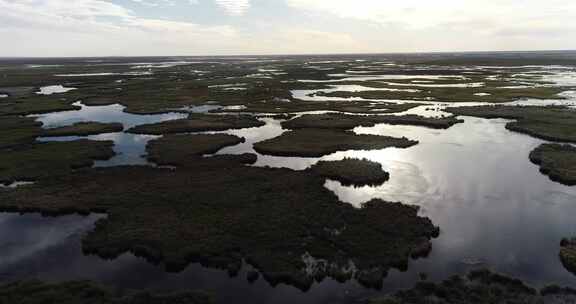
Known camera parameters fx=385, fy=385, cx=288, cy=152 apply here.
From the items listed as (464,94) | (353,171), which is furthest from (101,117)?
(464,94)

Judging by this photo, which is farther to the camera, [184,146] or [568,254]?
[184,146]

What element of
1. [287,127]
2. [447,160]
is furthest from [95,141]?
[447,160]

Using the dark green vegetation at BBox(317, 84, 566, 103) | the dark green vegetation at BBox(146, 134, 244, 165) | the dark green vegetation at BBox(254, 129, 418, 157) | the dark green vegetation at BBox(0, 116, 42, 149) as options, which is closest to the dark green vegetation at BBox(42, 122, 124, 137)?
the dark green vegetation at BBox(0, 116, 42, 149)

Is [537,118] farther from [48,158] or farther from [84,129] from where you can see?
[84,129]

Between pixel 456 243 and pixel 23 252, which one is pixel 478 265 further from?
pixel 23 252

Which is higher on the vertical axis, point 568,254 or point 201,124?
point 201,124

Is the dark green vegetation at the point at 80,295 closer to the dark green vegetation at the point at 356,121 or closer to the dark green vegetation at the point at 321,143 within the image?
the dark green vegetation at the point at 321,143

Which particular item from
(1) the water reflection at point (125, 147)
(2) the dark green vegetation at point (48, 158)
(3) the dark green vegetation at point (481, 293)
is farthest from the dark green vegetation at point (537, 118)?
(2) the dark green vegetation at point (48, 158)
